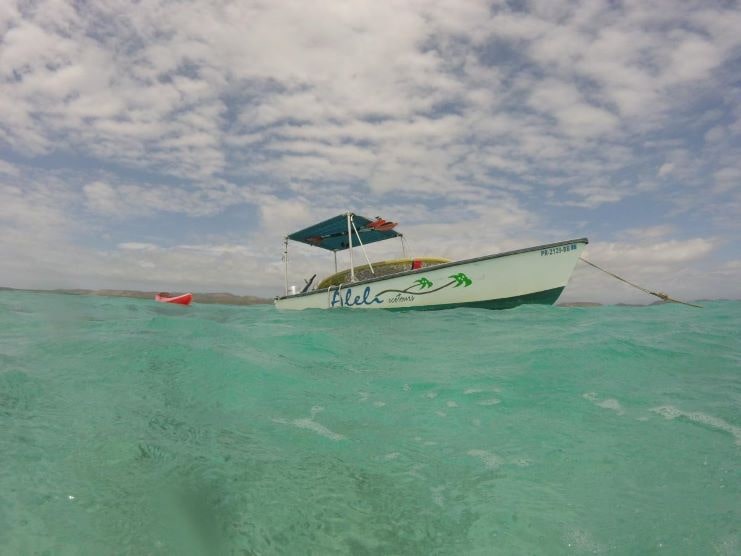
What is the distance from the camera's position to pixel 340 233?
16.3 meters

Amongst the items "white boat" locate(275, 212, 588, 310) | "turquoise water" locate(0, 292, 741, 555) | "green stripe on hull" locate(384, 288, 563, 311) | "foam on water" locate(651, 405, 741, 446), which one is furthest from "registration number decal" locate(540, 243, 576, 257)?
"foam on water" locate(651, 405, 741, 446)

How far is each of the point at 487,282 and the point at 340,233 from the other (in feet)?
22.6

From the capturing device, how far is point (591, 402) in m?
3.97

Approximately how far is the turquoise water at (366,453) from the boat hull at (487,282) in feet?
17.0

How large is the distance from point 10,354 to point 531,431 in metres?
6.67

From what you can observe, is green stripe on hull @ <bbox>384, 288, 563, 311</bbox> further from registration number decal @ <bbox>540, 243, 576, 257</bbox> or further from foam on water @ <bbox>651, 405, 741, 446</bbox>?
foam on water @ <bbox>651, 405, 741, 446</bbox>

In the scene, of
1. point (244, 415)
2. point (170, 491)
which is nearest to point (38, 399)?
point (244, 415)

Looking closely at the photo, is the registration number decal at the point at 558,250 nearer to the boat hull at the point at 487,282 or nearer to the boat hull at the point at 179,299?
the boat hull at the point at 487,282

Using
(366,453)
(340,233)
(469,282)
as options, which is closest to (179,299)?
(340,233)

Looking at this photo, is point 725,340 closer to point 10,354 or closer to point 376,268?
point 376,268

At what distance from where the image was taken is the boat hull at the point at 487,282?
10930 millimetres

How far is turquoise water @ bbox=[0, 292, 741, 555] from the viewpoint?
6.47ft

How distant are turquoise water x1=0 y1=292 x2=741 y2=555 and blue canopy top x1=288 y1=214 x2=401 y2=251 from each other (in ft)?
30.9

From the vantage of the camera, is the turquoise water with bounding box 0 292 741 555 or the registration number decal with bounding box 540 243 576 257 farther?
the registration number decal with bounding box 540 243 576 257
